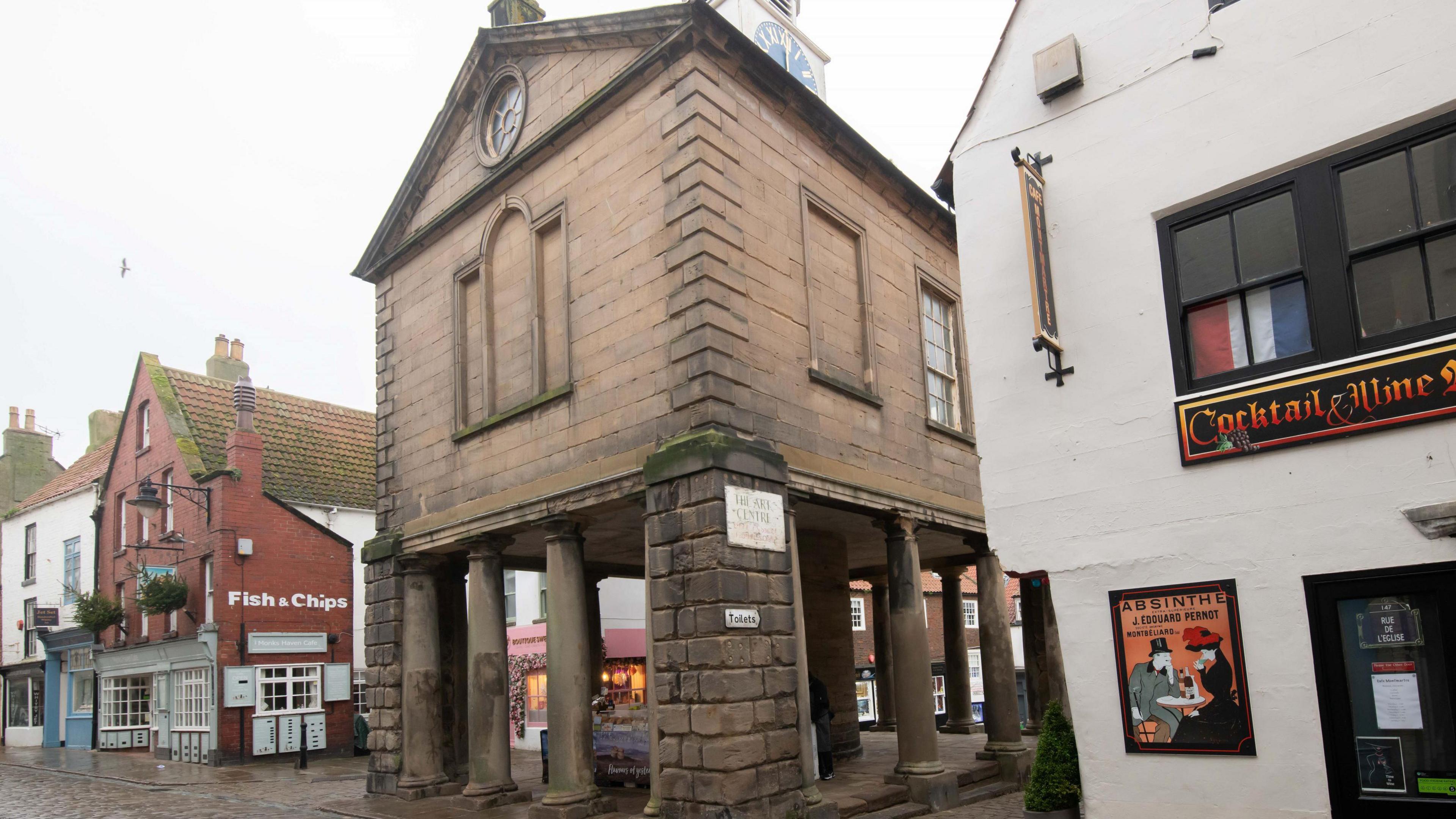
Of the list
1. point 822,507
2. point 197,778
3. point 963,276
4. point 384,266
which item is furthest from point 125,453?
point 963,276

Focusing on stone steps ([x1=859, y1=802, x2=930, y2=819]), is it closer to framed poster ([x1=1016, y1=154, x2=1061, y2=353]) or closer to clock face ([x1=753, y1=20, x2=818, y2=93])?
framed poster ([x1=1016, y1=154, x2=1061, y2=353])

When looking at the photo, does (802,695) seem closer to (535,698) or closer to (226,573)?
(535,698)

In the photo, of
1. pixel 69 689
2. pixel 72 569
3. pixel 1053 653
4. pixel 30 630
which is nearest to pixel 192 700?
pixel 69 689

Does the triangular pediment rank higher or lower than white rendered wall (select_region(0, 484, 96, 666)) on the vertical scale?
higher

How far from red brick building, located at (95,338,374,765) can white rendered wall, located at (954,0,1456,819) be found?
1925cm

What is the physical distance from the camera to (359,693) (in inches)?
1054

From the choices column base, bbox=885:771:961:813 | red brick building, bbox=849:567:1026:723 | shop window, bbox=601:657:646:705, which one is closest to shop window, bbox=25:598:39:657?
shop window, bbox=601:657:646:705

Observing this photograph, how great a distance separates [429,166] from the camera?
56.1 feet

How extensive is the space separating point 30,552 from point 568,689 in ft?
99.9

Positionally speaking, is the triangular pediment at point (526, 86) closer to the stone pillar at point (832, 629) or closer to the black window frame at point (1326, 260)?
the black window frame at point (1326, 260)

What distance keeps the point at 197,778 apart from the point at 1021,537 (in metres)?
17.9

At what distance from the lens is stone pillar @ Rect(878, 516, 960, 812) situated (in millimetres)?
13531

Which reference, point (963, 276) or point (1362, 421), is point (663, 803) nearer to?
point (963, 276)

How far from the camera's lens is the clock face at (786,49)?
61.3 ft
